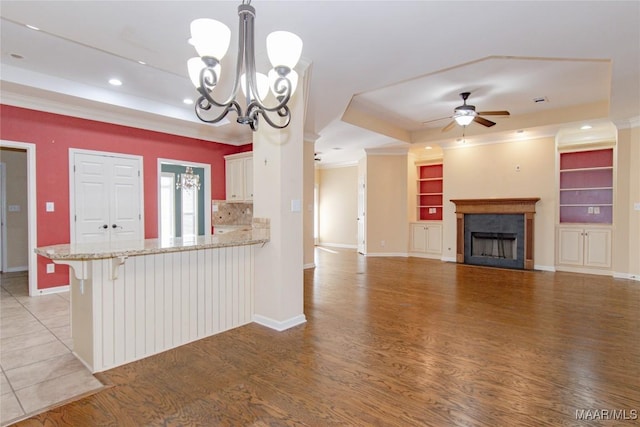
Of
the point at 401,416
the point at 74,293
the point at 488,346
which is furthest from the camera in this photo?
the point at 488,346

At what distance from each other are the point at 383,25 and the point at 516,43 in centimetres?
128

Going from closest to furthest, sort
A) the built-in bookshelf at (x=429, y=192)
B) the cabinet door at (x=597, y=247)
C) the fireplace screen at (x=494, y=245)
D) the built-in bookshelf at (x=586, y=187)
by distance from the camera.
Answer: the cabinet door at (x=597, y=247), the built-in bookshelf at (x=586, y=187), the fireplace screen at (x=494, y=245), the built-in bookshelf at (x=429, y=192)

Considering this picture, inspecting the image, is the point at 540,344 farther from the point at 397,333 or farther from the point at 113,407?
the point at 113,407

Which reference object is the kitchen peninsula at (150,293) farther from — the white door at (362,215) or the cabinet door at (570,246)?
the cabinet door at (570,246)

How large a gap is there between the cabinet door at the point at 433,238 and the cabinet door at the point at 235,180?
182 inches

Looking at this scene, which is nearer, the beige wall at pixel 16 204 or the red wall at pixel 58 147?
the red wall at pixel 58 147

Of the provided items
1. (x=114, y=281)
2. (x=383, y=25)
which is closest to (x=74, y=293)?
(x=114, y=281)

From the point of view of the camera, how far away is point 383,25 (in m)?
2.67

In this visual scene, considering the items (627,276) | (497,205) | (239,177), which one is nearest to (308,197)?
(239,177)

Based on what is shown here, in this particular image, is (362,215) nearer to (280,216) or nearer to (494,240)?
(494,240)

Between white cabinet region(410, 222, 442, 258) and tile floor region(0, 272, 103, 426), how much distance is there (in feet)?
23.1

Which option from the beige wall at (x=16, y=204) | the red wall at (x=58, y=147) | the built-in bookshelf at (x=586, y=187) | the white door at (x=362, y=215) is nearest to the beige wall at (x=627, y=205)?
the built-in bookshelf at (x=586, y=187)

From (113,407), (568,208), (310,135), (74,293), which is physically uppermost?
(310,135)

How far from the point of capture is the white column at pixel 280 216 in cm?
318
